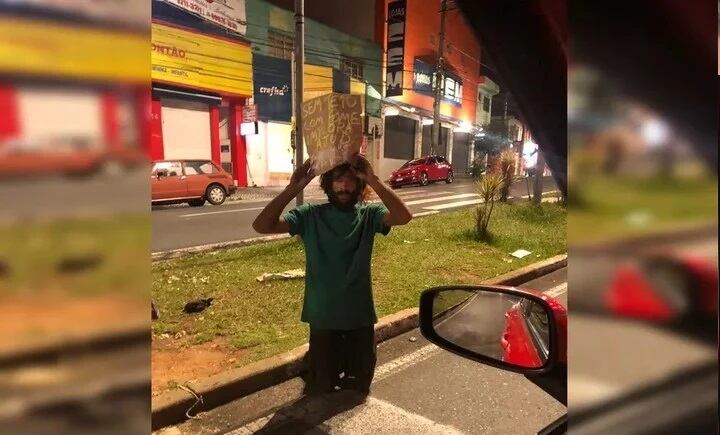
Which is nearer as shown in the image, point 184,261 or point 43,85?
point 43,85

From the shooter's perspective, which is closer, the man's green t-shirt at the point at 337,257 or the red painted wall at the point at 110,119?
the red painted wall at the point at 110,119

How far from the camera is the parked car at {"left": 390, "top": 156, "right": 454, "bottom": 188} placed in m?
14.6

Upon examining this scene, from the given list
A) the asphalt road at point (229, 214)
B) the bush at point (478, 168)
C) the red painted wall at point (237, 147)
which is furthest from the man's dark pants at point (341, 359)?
the red painted wall at point (237, 147)

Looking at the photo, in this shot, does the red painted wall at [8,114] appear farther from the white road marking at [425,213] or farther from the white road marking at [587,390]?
the white road marking at [425,213]

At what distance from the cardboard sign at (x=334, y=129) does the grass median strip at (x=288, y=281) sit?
1.03m

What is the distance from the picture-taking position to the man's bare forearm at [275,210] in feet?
9.25

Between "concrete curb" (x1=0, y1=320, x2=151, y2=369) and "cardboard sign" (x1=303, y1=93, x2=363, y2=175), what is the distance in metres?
1.92

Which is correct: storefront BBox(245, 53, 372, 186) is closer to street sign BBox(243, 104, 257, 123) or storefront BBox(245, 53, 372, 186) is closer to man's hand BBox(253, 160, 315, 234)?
street sign BBox(243, 104, 257, 123)

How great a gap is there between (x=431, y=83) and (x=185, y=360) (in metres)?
12.1

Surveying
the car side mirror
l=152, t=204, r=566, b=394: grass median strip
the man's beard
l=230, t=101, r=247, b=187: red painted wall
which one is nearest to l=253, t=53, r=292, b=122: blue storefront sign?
l=230, t=101, r=247, b=187: red painted wall

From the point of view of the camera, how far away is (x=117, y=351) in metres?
0.70

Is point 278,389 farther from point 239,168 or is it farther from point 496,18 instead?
point 239,168

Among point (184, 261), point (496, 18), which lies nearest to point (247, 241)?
point (184, 261)

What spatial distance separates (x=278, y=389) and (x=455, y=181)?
1277 centimetres
